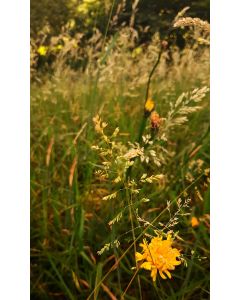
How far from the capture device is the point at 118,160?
1.13 m

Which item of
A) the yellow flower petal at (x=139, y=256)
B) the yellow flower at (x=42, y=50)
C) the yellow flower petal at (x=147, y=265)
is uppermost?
the yellow flower at (x=42, y=50)

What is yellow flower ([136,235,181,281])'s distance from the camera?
115cm

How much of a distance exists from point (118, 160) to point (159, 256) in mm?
253

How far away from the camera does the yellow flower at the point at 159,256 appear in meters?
1.15

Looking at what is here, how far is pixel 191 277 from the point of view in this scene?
126cm

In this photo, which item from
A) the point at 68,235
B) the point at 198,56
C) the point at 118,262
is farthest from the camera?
the point at 198,56

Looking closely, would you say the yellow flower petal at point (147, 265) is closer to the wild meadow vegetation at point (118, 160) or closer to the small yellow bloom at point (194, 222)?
the wild meadow vegetation at point (118, 160)

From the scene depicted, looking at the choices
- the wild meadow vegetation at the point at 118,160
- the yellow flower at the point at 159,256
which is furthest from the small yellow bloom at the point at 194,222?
the yellow flower at the point at 159,256

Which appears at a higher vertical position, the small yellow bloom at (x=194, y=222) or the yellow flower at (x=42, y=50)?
the yellow flower at (x=42, y=50)

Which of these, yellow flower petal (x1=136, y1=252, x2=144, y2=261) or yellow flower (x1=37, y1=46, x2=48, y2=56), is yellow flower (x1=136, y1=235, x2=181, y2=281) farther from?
yellow flower (x1=37, y1=46, x2=48, y2=56)

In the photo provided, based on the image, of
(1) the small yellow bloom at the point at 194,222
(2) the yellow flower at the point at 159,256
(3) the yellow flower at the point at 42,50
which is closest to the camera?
(2) the yellow flower at the point at 159,256
